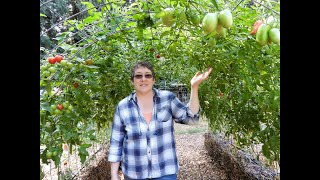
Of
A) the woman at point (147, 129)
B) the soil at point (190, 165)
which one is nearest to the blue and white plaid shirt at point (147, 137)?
the woman at point (147, 129)

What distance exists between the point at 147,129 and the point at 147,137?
0.14ft

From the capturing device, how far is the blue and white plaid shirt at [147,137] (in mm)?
1657

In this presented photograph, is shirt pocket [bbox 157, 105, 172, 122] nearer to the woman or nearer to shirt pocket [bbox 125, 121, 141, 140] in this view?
the woman

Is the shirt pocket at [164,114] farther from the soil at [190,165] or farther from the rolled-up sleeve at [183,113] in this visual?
the soil at [190,165]

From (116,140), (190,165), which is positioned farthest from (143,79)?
(190,165)

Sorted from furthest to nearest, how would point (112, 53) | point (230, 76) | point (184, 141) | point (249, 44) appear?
point (184, 141), point (112, 53), point (230, 76), point (249, 44)

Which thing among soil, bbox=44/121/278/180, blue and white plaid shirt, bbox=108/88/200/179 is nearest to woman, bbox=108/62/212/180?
blue and white plaid shirt, bbox=108/88/200/179

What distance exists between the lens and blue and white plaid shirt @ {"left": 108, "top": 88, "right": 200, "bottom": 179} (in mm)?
1657

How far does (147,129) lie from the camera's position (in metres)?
1.67

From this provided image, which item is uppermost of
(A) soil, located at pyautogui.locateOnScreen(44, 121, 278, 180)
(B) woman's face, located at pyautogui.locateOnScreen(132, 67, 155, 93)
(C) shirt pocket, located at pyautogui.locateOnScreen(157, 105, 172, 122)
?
(B) woman's face, located at pyautogui.locateOnScreen(132, 67, 155, 93)
